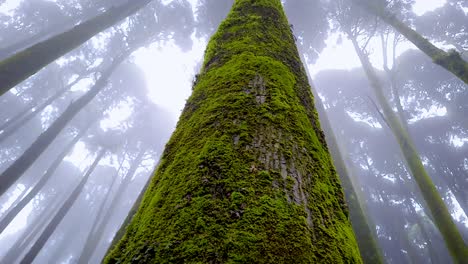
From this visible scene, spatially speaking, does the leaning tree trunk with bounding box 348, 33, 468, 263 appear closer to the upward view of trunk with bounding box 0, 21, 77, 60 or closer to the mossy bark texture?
the mossy bark texture

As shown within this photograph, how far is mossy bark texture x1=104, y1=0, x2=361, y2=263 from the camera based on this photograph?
85cm

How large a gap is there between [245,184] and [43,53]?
454 inches

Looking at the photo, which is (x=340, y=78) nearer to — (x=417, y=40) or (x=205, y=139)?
(x=417, y=40)

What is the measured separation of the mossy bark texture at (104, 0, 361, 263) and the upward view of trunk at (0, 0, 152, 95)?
917cm

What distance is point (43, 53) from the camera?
10141mm

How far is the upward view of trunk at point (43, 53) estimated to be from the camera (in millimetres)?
8501

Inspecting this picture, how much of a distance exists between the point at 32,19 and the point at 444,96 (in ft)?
113

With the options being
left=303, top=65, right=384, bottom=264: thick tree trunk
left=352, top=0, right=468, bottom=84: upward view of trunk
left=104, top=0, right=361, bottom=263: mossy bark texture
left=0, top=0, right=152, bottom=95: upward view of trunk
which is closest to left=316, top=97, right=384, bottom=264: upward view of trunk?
left=303, top=65, right=384, bottom=264: thick tree trunk

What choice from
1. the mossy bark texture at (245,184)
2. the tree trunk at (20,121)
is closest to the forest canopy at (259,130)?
the mossy bark texture at (245,184)

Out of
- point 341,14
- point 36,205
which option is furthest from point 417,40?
point 36,205

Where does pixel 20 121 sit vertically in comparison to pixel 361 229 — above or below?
above

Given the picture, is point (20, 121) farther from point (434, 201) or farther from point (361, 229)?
point (434, 201)

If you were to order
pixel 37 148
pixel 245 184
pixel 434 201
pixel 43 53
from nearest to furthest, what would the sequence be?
pixel 245 184 < pixel 434 201 < pixel 43 53 < pixel 37 148

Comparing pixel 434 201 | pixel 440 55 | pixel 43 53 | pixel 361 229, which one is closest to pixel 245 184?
pixel 361 229
